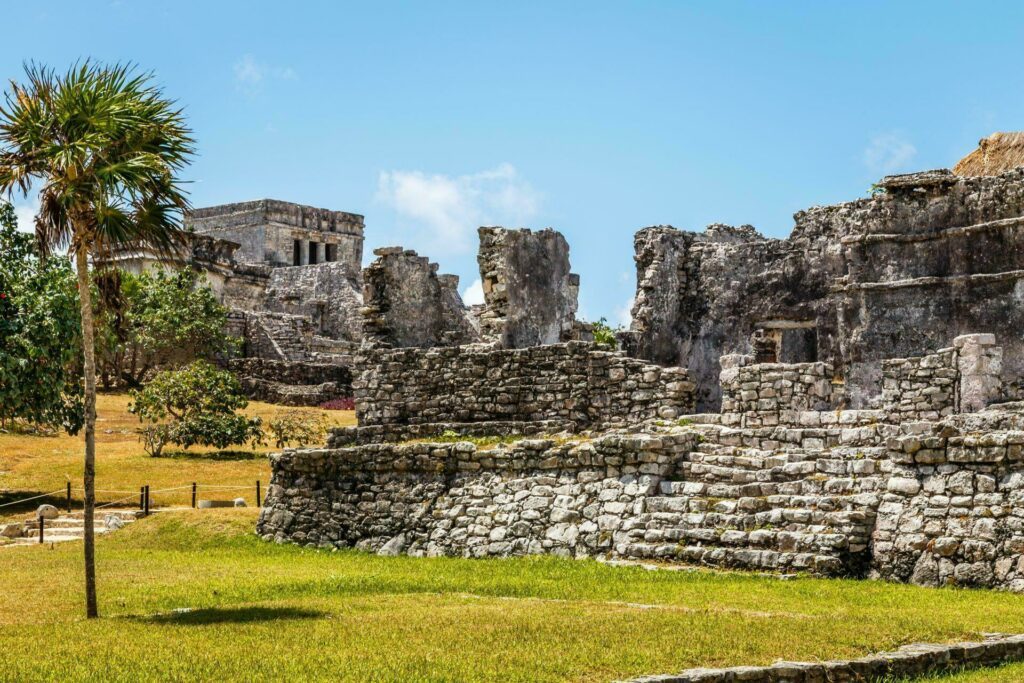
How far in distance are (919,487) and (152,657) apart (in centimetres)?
706

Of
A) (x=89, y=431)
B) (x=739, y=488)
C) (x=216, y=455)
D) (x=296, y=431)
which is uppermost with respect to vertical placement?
(x=89, y=431)

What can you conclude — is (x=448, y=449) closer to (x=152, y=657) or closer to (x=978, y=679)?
(x=152, y=657)

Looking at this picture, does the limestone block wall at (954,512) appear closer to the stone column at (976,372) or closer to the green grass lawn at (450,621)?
the green grass lawn at (450,621)

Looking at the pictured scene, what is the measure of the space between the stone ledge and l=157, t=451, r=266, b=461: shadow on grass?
22.5 meters

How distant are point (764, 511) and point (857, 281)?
892 centimetres

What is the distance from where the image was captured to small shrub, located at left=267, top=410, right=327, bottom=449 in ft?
103

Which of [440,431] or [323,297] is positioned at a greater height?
[323,297]

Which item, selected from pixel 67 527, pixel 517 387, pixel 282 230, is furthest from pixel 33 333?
pixel 282 230

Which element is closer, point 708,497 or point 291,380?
point 708,497

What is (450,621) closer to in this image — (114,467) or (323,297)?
(114,467)

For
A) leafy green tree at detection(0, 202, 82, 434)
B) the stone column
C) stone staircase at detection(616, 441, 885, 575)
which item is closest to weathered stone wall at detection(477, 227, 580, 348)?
stone staircase at detection(616, 441, 885, 575)

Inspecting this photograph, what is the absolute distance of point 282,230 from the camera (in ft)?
219

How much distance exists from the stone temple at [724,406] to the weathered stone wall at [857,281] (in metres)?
0.03

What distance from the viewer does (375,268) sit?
22.1 m
